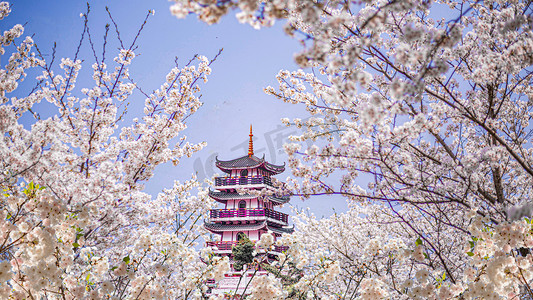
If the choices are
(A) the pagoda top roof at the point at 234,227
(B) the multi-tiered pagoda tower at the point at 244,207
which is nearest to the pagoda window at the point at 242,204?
(B) the multi-tiered pagoda tower at the point at 244,207

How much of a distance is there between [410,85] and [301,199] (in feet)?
9.81

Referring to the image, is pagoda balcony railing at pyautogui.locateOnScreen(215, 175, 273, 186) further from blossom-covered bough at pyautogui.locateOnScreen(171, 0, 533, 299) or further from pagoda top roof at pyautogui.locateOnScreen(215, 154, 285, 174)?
blossom-covered bough at pyautogui.locateOnScreen(171, 0, 533, 299)

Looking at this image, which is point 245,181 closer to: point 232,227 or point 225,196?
point 225,196

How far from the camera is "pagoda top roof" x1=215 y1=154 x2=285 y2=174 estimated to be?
24.6 meters

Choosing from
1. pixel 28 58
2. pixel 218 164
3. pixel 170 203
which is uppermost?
pixel 218 164

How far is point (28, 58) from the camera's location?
468 cm

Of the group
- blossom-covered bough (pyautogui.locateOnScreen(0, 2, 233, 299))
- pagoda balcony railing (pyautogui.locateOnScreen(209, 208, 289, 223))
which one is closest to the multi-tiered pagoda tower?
pagoda balcony railing (pyautogui.locateOnScreen(209, 208, 289, 223))

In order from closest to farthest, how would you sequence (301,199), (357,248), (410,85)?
(410,85) → (301,199) → (357,248)

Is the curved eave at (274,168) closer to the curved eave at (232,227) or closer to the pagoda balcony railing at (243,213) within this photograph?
the pagoda balcony railing at (243,213)

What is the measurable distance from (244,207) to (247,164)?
3.43 metres

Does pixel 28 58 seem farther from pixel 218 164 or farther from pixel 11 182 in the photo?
pixel 218 164

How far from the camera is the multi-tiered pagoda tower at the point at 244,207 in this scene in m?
22.7

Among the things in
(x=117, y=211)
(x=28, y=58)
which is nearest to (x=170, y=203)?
(x=117, y=211)

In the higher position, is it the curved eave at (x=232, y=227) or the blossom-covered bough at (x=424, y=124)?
the curved eave at (x=232, y=227)
